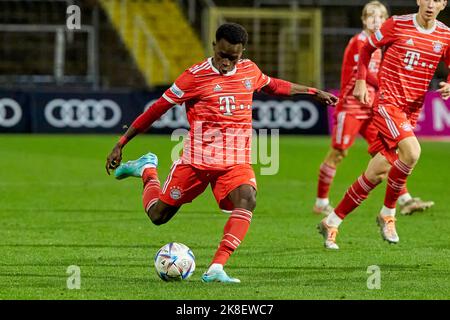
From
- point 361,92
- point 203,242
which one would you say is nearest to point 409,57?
point 361,92

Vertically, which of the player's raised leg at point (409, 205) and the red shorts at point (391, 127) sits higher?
the red shorts at point (391, 127)

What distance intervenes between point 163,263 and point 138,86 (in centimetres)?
2384

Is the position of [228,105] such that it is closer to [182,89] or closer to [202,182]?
[182,89]

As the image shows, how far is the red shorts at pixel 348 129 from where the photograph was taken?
43.2 feet

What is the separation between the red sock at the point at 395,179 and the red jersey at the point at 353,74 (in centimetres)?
237

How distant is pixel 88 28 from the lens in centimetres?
3159

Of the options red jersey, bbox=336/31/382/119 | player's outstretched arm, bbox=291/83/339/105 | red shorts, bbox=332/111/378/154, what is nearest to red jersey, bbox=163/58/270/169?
player's outstretched arm, bbox=291/83/339/105

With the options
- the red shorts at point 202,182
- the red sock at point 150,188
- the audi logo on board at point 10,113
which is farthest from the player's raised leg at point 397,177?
the audi logo on board at point 10,113

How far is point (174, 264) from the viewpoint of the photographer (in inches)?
317

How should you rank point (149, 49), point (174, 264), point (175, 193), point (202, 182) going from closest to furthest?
point (174, 264) → point (202, 182) → point (175, 193) → point (149, 49)

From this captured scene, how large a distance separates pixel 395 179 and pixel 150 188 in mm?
2408

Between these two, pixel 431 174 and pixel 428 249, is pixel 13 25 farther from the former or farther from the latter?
pixel 428 249

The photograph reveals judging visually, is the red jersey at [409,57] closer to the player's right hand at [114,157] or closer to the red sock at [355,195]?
the red sock at [355,195]
